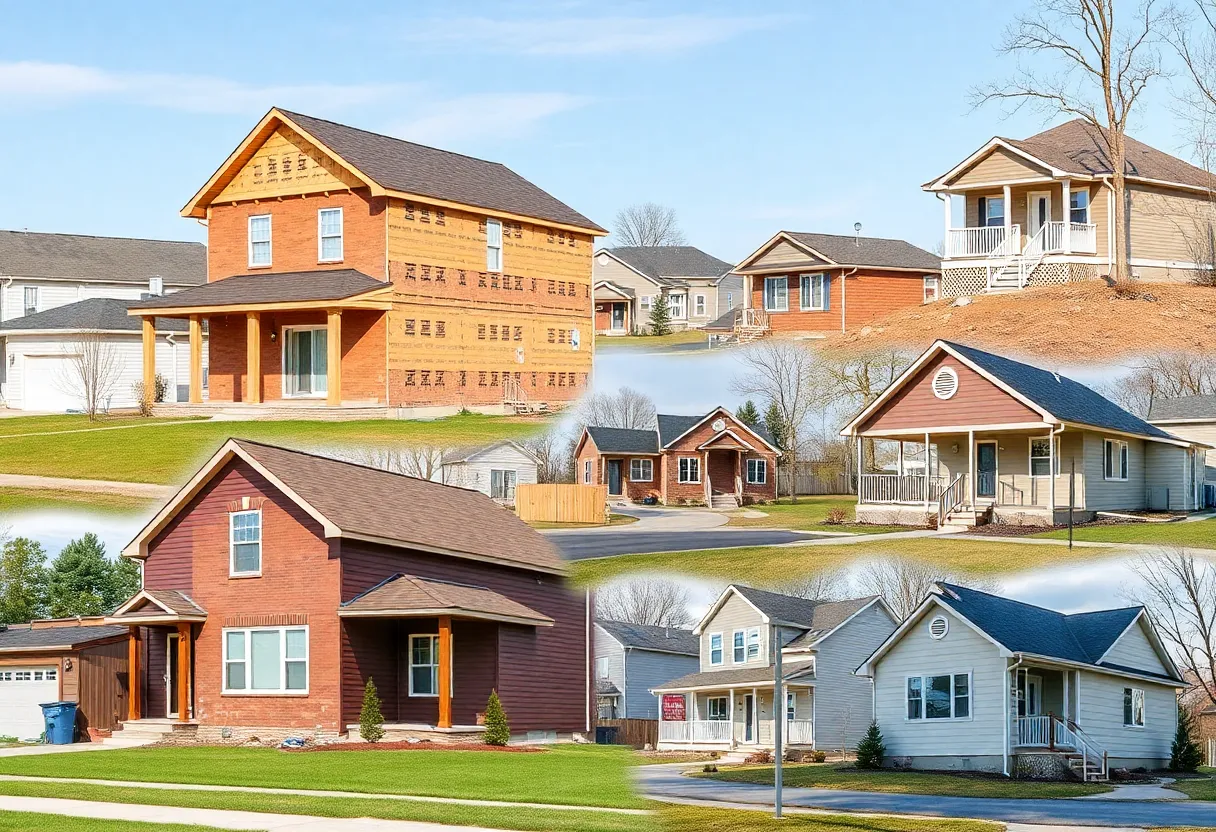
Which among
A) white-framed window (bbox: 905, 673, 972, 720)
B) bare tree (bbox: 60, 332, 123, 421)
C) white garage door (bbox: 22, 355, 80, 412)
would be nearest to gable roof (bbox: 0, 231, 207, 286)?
white garage door (bbox: 22, 355, 80, 412)

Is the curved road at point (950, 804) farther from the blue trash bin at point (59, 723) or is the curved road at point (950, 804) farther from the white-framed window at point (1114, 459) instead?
the blue trash bin at point (59, 723)

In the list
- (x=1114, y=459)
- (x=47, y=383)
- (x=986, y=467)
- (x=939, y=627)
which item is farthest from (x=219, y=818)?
(x=47, y=383)

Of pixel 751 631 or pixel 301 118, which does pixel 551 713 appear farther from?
pixel 301 118

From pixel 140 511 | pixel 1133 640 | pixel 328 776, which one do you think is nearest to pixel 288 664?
pixel 140 511

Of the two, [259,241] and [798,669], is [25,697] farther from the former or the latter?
[798,669]

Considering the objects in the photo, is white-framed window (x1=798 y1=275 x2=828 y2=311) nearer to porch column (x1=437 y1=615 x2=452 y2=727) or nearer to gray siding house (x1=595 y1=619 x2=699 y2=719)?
gray siding house (x1=595 y1=619 x2=699 y2=719)

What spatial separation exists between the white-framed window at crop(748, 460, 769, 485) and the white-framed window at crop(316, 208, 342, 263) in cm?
2086

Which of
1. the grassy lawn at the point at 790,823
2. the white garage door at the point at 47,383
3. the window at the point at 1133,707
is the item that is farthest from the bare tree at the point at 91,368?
the grassy lawn at the point at 790,823

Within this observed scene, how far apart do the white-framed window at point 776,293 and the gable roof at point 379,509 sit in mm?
17626

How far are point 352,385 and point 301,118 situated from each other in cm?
710

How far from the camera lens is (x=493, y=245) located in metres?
39.1

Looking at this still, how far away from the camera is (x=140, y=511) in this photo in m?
30.2

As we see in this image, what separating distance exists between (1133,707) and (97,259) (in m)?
56.1

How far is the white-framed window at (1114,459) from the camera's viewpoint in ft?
111
